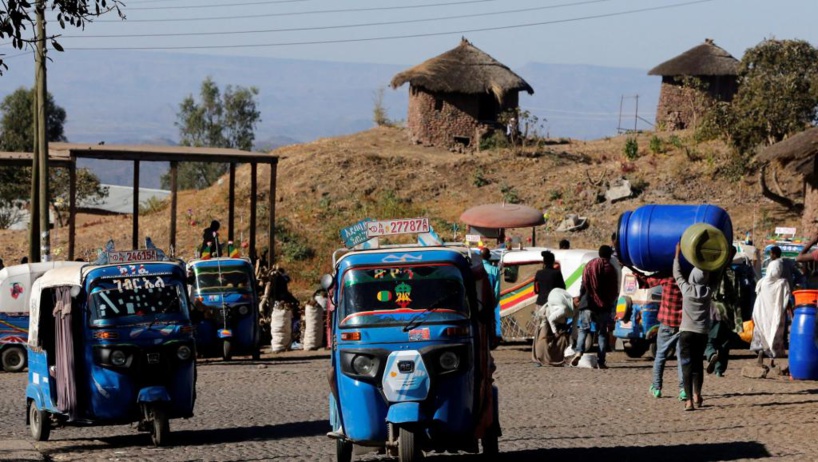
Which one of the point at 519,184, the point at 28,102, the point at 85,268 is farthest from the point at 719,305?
the point at 28,102

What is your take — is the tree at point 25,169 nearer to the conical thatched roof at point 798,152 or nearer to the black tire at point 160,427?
the conical thatched roof at point 798,152

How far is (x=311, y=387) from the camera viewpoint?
19688 mm

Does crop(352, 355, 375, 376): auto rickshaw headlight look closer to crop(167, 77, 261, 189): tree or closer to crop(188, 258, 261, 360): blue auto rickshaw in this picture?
crop(188, 258, 261, 360): blue auto rickshaw

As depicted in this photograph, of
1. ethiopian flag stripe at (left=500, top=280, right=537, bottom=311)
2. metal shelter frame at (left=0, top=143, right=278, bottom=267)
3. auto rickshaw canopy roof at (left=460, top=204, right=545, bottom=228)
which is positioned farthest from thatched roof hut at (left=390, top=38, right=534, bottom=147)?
ethiopian flag stripe at (left=500, top=280, right=537, bottom=311)

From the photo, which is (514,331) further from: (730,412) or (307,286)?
(307,286)

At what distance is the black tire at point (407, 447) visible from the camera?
35.4 feet

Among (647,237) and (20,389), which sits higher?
(647,237)

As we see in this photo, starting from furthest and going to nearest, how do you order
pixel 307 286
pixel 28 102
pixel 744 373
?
pixel 28 102 → pixel 307 286 → pixel 744 373

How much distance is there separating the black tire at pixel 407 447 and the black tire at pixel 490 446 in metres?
0.95

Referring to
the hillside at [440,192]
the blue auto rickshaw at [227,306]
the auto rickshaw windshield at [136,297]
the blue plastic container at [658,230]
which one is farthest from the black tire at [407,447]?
the hillside at [440,192]

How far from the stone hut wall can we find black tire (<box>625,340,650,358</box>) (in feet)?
118

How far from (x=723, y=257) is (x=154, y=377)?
21.2ft

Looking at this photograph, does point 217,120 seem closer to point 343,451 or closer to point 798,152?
point 798,152

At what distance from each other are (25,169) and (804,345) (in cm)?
4589
